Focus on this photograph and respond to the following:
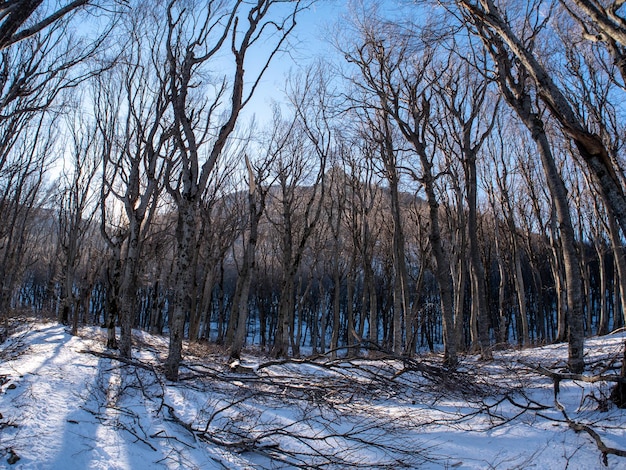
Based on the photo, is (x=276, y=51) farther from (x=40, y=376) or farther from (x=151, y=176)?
(x=40, y=376)

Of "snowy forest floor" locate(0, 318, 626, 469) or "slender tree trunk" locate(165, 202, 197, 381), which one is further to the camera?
"slender tree trunk" locate(165, 202, 197, 381)

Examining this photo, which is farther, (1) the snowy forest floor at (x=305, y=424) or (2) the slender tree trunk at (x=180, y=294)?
(2) the slender tree trunk at (x=180, y=294)

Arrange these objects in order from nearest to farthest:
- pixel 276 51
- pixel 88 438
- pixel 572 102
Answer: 1. pixel 88 438
2. pixel 276 51
3. pixel 572 102

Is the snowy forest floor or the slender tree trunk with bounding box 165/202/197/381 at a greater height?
the slender tree trunk with bounding box 165/202/197/381

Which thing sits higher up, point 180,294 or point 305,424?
point 180,294

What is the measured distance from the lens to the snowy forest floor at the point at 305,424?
3.45 meters

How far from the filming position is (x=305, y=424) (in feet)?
15.5

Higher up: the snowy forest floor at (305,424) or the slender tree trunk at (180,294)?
the slender tree trunk at (180,294)

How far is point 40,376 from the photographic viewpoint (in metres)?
5.46

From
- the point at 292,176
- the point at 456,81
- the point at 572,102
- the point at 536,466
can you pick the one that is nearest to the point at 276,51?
the point at 456,81

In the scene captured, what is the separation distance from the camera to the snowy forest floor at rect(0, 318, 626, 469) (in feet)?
11.3

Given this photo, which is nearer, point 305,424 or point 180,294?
point 305,424

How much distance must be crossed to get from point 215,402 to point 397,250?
791 centimetres

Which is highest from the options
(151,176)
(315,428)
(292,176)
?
(292,176)
